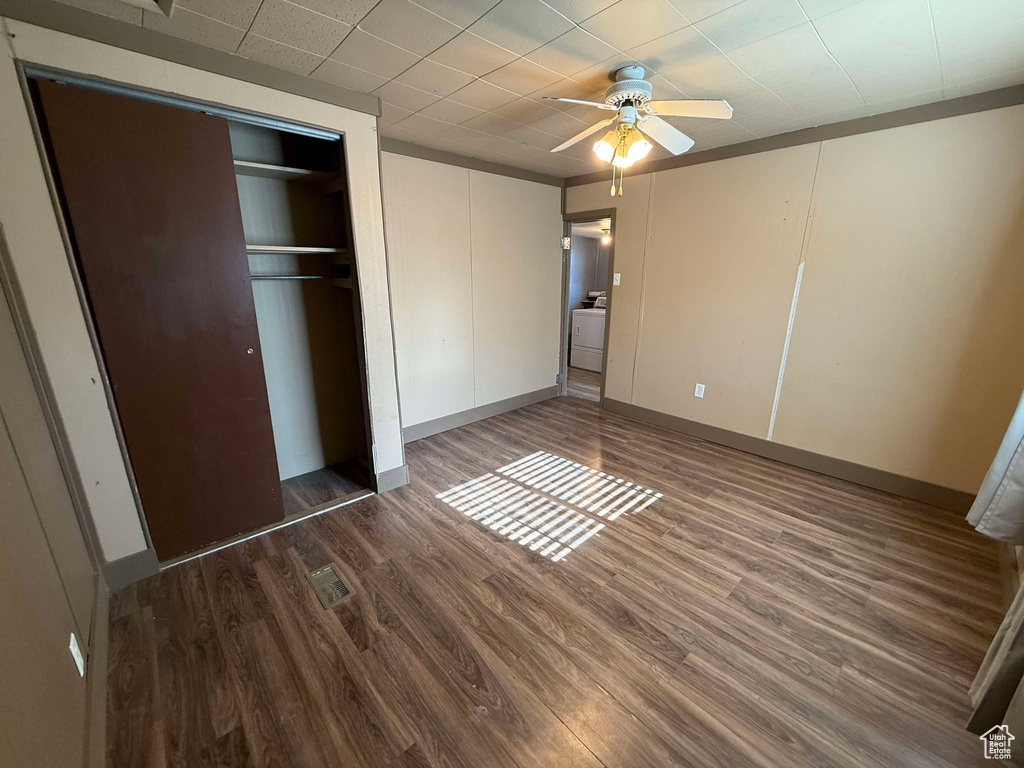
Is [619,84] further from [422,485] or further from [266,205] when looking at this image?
[422,485]

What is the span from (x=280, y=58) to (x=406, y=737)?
2987 mm

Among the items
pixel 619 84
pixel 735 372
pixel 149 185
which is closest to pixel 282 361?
pixel 149 185

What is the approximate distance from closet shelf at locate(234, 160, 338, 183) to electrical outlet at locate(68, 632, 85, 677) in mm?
2251

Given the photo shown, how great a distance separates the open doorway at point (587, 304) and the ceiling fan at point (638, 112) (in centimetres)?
191

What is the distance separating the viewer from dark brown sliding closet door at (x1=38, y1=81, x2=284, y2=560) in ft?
5.69

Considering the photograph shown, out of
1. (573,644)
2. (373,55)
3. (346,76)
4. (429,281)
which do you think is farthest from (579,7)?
(573,644)

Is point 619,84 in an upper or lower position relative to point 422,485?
upper

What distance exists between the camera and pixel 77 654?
4.52 ft

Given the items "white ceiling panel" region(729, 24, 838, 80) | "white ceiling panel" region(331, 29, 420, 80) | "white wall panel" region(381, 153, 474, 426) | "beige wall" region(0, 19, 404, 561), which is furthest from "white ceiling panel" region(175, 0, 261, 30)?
"white ceiling panel" region(729, 24, 838, 80)

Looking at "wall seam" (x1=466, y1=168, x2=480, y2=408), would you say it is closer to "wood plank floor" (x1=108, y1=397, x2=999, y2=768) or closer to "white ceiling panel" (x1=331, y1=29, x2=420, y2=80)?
"white ceiling panel" (x1=331, y1=29, x2=420, y2=80)

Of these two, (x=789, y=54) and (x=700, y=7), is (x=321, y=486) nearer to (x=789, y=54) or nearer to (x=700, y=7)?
(x=700, y=7)

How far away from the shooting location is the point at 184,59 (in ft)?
6.00

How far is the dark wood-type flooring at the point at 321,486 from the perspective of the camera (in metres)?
2.74

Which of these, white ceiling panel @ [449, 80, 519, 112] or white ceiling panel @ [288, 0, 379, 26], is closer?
white ceiling panel @ [288, 0, 379, 26]
